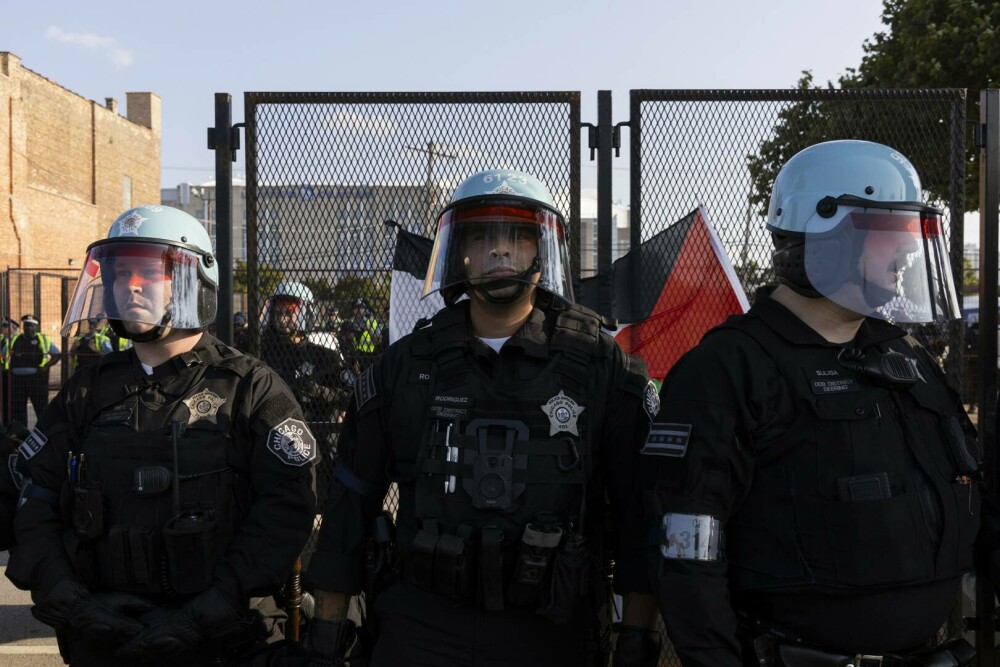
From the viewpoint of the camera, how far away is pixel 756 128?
3.89 metres

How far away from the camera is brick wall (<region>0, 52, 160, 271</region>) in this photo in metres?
30.0

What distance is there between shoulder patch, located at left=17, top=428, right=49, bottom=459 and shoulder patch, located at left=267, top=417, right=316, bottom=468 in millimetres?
734

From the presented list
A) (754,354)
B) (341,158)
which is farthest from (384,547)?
(341,158)

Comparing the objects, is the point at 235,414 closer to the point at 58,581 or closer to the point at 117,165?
the point at 58,581

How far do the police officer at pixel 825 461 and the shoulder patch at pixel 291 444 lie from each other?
1151 millimetres

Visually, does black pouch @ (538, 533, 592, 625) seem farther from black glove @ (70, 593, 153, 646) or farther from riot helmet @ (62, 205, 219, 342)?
riot helmet @ (62, 205, 219, 342)

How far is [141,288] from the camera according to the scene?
10.1 feet

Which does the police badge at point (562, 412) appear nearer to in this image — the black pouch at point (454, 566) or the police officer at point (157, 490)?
the black pouch at point (454, 566)

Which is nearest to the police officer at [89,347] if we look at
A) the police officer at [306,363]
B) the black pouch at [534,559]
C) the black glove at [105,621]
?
the police officer at [306,363]

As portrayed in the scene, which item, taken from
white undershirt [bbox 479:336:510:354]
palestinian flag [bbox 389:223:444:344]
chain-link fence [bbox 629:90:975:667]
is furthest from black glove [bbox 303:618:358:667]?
chain-link fence [bbox 629:90:975:667]

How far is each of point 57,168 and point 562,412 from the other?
35784mm

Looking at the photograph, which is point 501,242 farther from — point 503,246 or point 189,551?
point 189,551

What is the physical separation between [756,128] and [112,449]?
273cm

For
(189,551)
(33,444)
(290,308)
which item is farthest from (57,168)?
(189,551)
